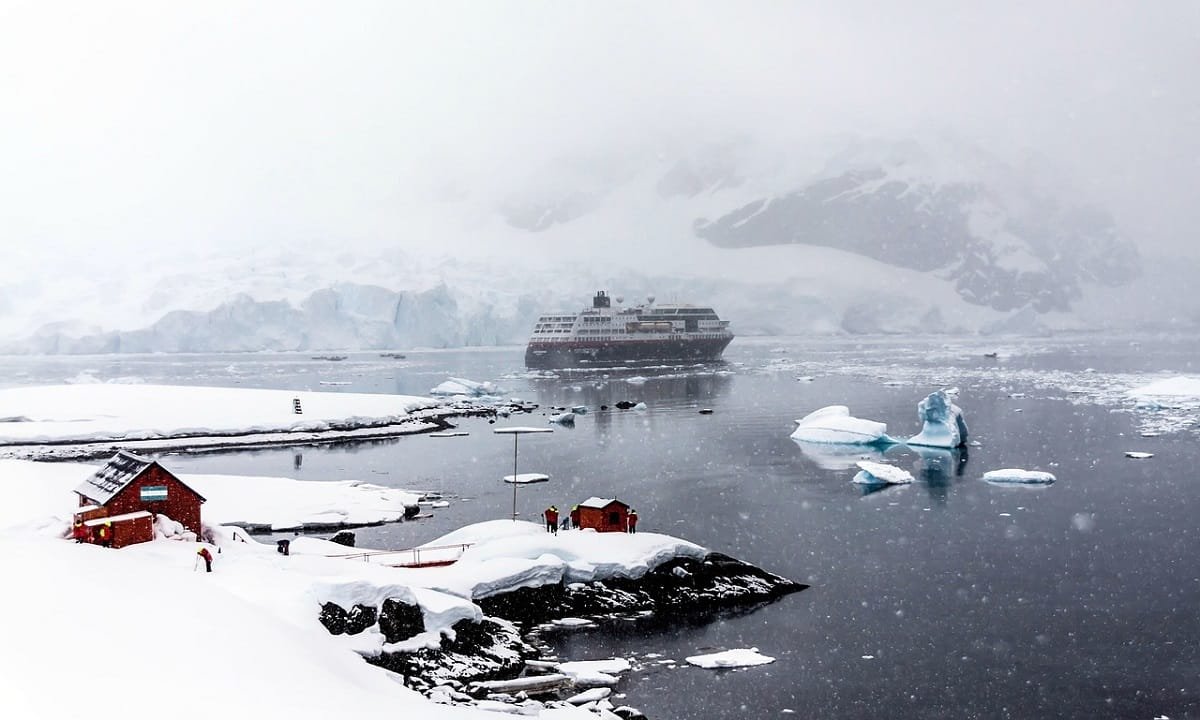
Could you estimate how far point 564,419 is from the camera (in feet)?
208

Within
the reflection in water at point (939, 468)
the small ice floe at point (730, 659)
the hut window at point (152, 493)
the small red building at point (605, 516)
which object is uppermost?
the hut window at point (152, 493)

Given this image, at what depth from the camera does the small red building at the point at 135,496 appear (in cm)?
2145

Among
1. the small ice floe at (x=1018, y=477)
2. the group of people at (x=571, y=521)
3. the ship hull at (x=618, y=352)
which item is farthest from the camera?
the ship hull at (x=618, y=352)

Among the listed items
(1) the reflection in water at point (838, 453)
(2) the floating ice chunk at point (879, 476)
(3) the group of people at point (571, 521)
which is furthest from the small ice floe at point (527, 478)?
(2) the floating ice chunk at point (879, 476)

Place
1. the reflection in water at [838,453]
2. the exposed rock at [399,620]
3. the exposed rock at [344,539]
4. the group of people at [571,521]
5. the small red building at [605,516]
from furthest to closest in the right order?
the reflection in water at [838,453], the exposed rock at [344,539], the small red building at [605,516], the group of people at [571,521], the exposed rock at [399,620]

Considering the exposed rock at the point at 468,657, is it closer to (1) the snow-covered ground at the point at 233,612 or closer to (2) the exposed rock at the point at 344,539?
(1) the snow-covered ground at the point at 233,612

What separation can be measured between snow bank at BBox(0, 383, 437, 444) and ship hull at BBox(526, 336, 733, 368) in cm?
5452

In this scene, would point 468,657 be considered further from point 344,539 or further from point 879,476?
point 879,476

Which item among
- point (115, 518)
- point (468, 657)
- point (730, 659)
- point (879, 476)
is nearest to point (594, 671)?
point (468, 657)

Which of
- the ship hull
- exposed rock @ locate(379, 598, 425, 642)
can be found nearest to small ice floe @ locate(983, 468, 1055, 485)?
exposed rock @ locate(379, 598, 425, 642)

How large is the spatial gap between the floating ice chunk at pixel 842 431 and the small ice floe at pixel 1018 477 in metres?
9.78

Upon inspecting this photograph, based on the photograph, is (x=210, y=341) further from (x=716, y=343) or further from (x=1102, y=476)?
(x=1102, y=476)

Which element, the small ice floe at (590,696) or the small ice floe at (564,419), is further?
the small ice floe at (564,419)

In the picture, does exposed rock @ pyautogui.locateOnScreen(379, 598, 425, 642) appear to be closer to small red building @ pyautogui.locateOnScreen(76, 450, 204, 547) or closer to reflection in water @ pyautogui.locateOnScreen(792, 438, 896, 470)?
small red building @ pyautogui.locateOnScreen(76, 450, 204, 547)
